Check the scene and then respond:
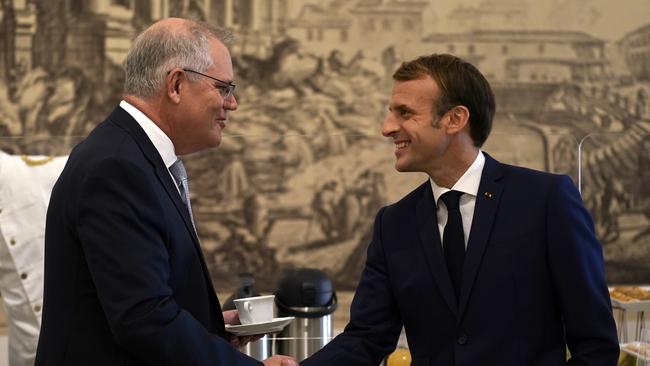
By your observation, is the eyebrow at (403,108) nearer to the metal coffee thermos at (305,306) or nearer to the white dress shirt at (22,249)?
the metal coffee thermos at (305,306)

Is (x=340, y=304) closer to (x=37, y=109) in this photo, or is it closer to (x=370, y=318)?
(x=37, y=109)

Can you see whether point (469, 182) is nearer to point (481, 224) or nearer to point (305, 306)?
point (481, 224)

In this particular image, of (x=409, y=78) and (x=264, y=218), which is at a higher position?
(x=409, y=78)

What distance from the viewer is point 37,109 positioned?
489 cm

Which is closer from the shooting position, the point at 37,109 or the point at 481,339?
the point at 481,339

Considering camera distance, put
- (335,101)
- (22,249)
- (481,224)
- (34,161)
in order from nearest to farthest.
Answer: (481,224) → (22,249) → (34,161) → (335,101)

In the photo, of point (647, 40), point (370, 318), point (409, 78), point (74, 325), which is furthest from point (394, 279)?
Result: point (647, 40)

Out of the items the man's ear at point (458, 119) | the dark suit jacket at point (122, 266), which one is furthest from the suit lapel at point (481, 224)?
the dark suit jacket at point (122, 266)

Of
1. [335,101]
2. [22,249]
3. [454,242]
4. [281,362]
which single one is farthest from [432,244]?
[335,101]

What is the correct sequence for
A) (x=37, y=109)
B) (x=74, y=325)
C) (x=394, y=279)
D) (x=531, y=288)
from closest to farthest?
(x=74, y=325) → (x=531, y=288) → (x=394, y=279) → (x=37, y=109)

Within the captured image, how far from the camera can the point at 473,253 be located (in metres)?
2.28

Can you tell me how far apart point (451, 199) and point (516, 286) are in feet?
0.96

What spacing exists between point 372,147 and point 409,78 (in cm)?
253

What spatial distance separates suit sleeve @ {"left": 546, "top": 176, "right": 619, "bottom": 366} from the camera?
2.19m
